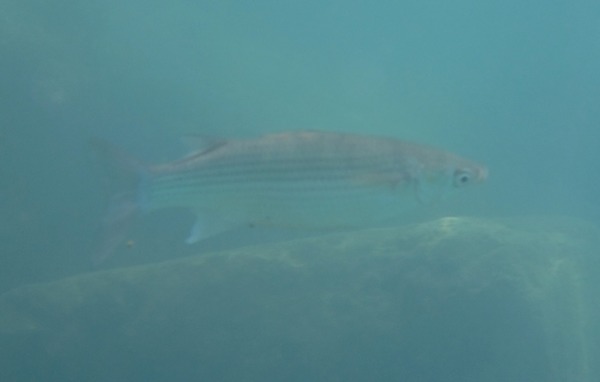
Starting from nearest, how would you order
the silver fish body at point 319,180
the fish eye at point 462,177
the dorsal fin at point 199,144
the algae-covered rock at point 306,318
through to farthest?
1. the silver fish body at point 319,180
2. the fish eye at point 462,177
3. the dorsal fin at point 199,144
4. the algae-covered rock at point 306,318

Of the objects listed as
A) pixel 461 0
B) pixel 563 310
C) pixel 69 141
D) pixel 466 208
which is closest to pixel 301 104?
pixel 466 208

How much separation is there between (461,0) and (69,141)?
111 m

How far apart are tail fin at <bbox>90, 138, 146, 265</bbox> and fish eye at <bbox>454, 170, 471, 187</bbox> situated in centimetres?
153

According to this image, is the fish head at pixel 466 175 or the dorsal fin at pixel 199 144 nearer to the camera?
the fish head at pixel 466 175

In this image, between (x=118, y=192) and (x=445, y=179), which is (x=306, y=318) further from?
(x=445, y=179)

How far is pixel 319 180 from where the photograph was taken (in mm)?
2465

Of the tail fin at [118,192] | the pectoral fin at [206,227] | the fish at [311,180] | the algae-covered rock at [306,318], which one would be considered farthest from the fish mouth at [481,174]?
the algae-covered rock at [306,318]

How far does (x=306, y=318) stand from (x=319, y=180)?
6.61 m

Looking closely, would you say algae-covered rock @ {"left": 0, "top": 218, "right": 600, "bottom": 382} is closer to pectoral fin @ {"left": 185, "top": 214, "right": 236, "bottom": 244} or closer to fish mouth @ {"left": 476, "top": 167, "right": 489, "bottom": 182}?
pectoral fin @ {"left": 185, "top": 214, "right": 236, "bottom": 244}

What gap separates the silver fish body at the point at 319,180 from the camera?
93.5 inches

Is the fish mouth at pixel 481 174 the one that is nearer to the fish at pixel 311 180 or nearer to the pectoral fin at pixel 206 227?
the fish at pixel 311 180

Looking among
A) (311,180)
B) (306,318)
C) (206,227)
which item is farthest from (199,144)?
(306,318)

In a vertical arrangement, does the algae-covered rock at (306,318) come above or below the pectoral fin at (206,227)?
below

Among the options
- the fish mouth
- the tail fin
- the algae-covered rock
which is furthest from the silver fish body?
the algae-covered rock
